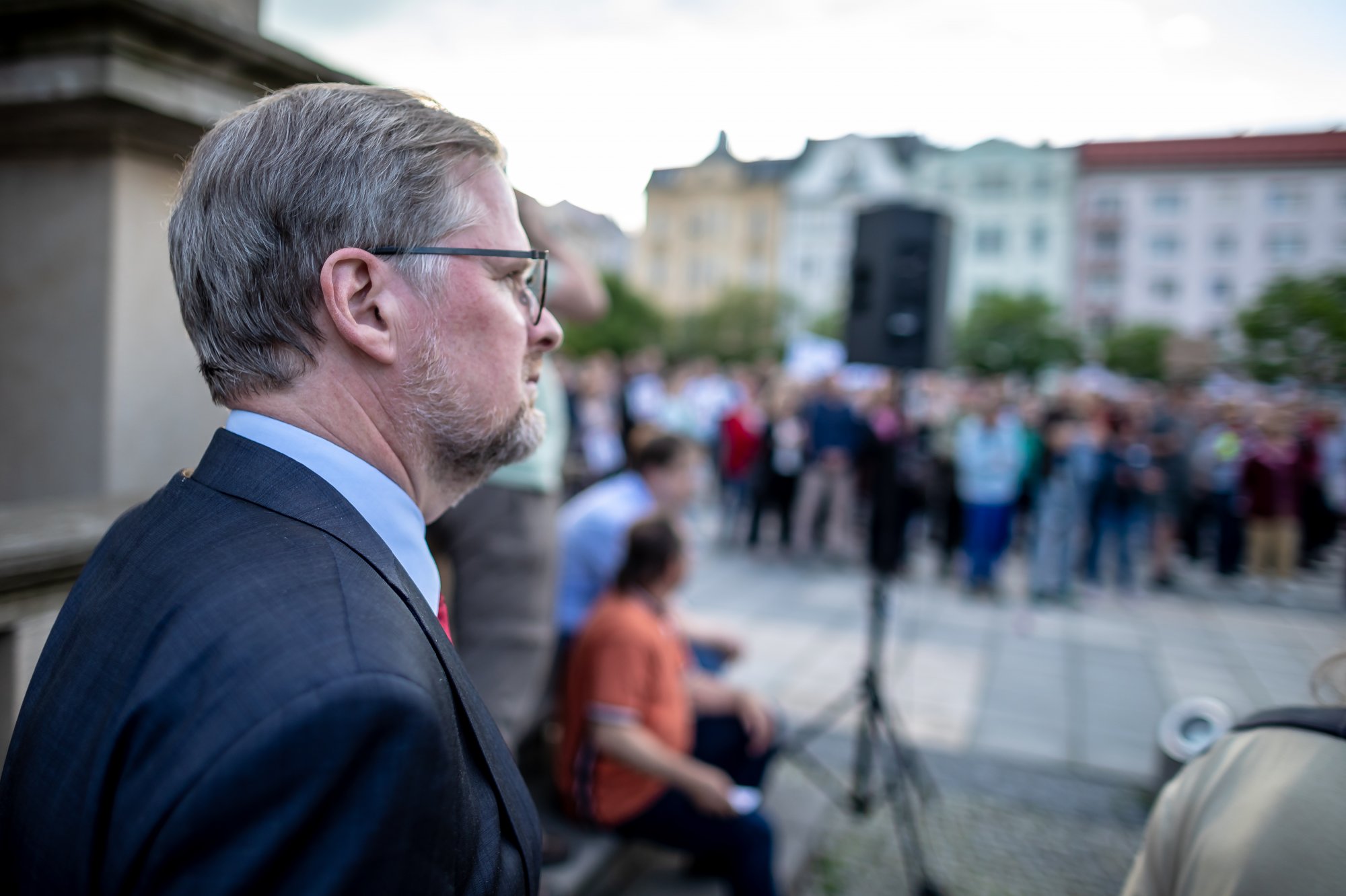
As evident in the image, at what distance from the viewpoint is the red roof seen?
254 cm

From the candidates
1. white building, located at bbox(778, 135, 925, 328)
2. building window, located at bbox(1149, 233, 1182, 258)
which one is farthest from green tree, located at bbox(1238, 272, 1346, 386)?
white building, located at bbox(778, 135, 925, 328)

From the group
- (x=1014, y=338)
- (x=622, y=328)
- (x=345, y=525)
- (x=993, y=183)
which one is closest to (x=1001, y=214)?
(x=993, y=183)

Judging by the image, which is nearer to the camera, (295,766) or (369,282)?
(295,766)

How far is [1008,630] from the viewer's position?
7.51 meters

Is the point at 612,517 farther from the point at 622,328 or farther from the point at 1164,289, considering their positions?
the point at 622,328

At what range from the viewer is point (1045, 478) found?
350 inches

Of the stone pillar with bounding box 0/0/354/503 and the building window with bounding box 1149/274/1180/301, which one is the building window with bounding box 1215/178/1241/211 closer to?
the stone pillar with bounding box 0/0/354/503

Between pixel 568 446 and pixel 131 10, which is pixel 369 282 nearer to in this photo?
pixel 131 10

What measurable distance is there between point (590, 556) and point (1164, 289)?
8.96 metres

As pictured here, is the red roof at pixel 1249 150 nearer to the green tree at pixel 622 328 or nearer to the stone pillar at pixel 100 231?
the stone pillar at pixel 100 231

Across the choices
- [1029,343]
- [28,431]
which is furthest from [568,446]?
[1029,343]

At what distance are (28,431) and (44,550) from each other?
87 centimetres

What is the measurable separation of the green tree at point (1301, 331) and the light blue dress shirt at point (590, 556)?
2342 millimetres

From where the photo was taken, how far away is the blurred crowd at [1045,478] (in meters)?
8.98
